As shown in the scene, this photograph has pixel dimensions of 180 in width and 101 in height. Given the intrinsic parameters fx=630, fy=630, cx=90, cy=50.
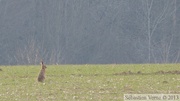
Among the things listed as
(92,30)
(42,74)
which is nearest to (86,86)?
(42,74)

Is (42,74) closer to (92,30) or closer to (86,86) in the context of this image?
(86,86)

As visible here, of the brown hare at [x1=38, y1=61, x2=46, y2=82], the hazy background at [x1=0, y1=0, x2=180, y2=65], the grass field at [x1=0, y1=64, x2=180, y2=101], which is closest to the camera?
the grass field at [x1=0, y1=64, x2=180, y2=101]

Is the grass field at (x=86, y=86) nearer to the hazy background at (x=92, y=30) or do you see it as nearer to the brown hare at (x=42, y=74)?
the brown hare at (x=42, y=74)

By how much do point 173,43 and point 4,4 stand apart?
31.0m

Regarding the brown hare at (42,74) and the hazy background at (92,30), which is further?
the hazy background at (92,30)

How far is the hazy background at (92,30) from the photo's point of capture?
9719 cm

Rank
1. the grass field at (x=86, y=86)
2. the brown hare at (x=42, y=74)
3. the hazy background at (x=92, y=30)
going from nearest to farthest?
1. the grass field at (x=86, y=86)
2. the brown hare at (x=42, y=74)
3. the hazy background at (x=92, y=30)

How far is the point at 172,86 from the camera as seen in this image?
977 inches

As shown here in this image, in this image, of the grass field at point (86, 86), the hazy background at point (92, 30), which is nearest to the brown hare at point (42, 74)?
the grass field at point (86, 86)

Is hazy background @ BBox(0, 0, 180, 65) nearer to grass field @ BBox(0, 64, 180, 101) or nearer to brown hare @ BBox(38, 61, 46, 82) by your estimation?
grass field @ BBox(0, 64, 180, 101)

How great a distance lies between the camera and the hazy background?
319 ft

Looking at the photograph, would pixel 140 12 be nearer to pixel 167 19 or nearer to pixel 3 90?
pixel 167 19

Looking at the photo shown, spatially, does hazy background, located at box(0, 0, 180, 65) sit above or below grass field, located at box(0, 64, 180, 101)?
above

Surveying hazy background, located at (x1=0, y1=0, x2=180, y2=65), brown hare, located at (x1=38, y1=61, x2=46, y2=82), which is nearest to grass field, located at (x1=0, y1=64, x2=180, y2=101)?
brown hare, located at (x1=38, y1=61, x2=46, y2=82)
